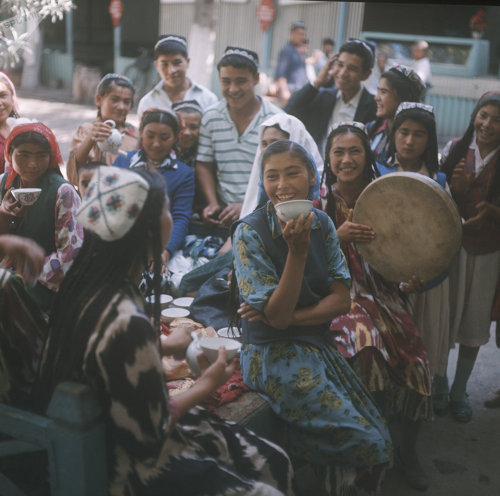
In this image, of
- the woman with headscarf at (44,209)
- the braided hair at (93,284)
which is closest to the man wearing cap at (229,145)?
the woman with headscarf at (44,209)

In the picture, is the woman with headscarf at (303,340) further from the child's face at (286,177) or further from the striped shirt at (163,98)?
the striped shirt at (163,98)

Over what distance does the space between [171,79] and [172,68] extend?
82mm

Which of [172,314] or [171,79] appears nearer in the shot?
[172,314]

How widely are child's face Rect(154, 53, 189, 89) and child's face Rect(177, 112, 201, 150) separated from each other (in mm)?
352

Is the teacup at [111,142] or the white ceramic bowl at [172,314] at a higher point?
the teacup at [111,142]

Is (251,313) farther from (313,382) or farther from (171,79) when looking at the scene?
(171,79)

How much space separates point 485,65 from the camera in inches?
427

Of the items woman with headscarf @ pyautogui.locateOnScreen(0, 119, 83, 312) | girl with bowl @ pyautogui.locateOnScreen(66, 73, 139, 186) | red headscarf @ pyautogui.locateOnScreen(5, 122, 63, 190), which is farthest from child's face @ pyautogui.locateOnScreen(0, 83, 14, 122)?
woman with headscarf @ pyautogui.locateOnScreen(0, 119, 83, 312)

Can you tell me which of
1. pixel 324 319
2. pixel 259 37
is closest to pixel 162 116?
pixel 324 319

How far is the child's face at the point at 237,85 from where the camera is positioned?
12.7ft

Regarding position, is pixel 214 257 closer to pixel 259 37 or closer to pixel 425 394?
pixel 425 394

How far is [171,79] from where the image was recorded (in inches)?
173

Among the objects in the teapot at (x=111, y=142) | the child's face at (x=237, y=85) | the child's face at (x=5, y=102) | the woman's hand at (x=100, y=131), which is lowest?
the teapot at (x=111, y=142)

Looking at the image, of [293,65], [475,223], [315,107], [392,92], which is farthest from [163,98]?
[293,65]
